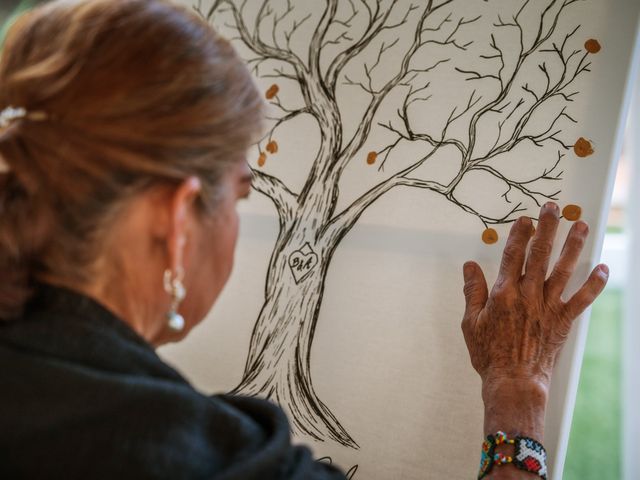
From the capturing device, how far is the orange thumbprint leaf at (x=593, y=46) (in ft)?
3.32

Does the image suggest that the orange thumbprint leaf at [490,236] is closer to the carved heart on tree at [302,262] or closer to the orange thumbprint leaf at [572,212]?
Answer: the orange thumbprint leaf at [572,212]

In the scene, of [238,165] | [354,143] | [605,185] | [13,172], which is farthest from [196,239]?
[605,185]

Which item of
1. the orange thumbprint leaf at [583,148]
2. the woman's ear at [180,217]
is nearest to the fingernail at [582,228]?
the orange thumbprint leaf at [583,148]

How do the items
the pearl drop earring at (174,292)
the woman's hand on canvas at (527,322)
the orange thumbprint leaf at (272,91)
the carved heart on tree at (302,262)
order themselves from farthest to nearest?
the orange thumbprint leaf at (272,91), the carved heart on tree at (302,262), the woman's hand on canvas at (527,322), the pearl drop earring at (174,292)

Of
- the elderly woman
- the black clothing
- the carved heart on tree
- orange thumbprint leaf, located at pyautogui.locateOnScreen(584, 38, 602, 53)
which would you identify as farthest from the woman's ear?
orange thumbprint leaf, located at pyautogui.locateOnScreen(584, 38, 602, 53)

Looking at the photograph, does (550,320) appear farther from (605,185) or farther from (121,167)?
(121,167)

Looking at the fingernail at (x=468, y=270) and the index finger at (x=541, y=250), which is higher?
the index finger at (x=541, y=250)

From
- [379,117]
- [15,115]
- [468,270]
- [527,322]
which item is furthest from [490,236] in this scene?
[15,115]

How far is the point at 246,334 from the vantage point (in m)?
1.29

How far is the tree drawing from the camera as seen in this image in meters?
1.05

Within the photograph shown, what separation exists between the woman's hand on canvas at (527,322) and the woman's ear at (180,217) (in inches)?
20.5

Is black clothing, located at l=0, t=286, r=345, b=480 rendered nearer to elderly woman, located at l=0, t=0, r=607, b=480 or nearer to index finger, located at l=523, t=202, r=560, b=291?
elderly woman, located at l=0, t=0, r=607, b=480

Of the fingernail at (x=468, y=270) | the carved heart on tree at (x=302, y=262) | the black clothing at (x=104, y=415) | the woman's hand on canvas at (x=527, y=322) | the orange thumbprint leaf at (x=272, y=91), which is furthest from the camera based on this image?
the orange thumbprint leaf at (x=272, y=91)

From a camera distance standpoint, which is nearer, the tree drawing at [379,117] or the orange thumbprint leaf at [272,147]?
the tree drawing at [379,117]
